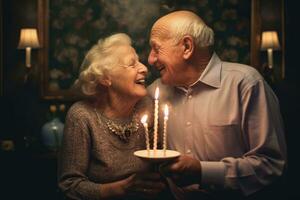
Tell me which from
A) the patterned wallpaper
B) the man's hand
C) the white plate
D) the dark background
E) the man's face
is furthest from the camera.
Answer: the patterned wallpaper

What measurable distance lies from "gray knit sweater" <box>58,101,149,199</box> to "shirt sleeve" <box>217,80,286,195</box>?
1.59ft

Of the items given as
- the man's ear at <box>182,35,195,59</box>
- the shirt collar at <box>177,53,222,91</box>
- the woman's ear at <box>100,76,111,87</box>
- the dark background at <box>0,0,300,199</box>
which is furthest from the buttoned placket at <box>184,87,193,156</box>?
the dark background at <box>0,0,300,199</box>

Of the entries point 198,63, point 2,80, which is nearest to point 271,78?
point 198,63

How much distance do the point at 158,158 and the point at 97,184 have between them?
2.10 feet

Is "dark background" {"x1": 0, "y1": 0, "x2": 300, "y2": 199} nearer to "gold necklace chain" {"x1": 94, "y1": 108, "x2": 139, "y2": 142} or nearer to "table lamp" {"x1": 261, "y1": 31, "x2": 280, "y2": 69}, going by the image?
"table lamp" {"x1": 261, "y1": 31, "x2": 280, "y2": 69}

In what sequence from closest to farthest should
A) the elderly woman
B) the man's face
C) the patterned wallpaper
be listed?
the elderly woman → the man's face → the patterned wallpaper

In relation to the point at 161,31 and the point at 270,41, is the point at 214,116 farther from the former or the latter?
the point at 270,41

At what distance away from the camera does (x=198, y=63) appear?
2.23m

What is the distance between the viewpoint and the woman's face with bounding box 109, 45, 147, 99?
2.22 meters

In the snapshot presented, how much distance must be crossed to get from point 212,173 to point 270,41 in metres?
2.43

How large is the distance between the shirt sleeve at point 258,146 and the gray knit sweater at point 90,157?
486mm

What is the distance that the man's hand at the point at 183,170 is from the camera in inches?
69.8

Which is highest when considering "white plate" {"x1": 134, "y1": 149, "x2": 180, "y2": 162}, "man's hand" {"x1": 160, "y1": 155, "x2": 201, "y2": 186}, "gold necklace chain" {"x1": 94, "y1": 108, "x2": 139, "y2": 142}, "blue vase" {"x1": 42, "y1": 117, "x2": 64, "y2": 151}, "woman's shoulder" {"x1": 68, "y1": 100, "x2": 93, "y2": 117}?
"woman's shoulder" {"x1": 68, "y1": 100, "x2": 93, "y2": 117}

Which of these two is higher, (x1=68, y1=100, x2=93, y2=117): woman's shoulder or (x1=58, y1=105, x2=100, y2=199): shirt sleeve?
(x1=68, y1=100, x2=93, y2=117): woman's shoulder
